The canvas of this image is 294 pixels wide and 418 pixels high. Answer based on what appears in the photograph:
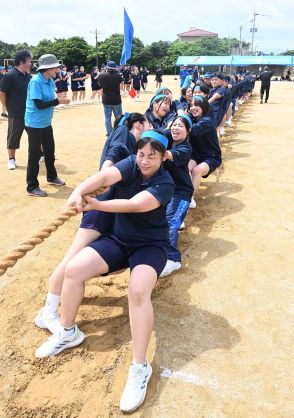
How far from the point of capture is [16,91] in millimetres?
6168

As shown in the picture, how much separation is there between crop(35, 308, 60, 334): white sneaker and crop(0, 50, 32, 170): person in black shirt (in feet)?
14.4

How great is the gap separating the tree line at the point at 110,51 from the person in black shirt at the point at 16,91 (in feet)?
144

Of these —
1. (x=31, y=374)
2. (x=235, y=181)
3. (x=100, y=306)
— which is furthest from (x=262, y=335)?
(x=235, y=181)

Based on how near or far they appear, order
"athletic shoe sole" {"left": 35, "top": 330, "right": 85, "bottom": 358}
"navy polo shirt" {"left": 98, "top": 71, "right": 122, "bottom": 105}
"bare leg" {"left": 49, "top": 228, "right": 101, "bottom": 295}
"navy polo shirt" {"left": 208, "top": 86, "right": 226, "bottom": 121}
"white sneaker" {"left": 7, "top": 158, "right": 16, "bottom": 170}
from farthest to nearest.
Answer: "navy polo shirt" {"left": 98, "top": 71, "right": 122, "bottom": 105}, "navy polo shirt" {"left": 208, "top": 86, "right": 226, "bottom": 121}, "white sneaker" {"left": 7, "top": 158, "right": 16, "bottom": 170}, "bare leg" {"left": 49, "top": 228, "right": 101, "bottom": 295}, "athletic shoe sole" {"left": 35, "top": 330, "right": 85, "bottom": 358}

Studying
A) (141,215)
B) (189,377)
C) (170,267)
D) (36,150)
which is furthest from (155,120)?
(189,377)

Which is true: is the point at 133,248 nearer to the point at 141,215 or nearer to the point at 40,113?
the point at 141,215

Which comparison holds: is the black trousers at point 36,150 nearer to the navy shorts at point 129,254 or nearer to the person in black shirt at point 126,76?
the navy shorts at point 129,254

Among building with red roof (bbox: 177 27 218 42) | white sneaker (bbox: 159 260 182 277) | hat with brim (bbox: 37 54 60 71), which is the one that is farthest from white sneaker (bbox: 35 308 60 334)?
building with red roof (bbox: 177 27 218 42)

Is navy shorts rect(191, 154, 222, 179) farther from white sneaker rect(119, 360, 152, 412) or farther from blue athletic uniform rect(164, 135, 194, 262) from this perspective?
white sneaker rect(119, 360, 152, 412)

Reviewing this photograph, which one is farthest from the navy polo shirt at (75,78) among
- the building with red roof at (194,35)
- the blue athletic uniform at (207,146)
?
the building with red roof at (194,35)

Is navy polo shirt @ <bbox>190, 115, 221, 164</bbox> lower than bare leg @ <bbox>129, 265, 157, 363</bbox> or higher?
higher

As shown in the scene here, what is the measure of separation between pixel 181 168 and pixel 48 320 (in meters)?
2.18

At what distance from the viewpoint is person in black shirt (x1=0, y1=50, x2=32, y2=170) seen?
600 centimetres

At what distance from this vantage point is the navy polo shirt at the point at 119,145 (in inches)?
131
